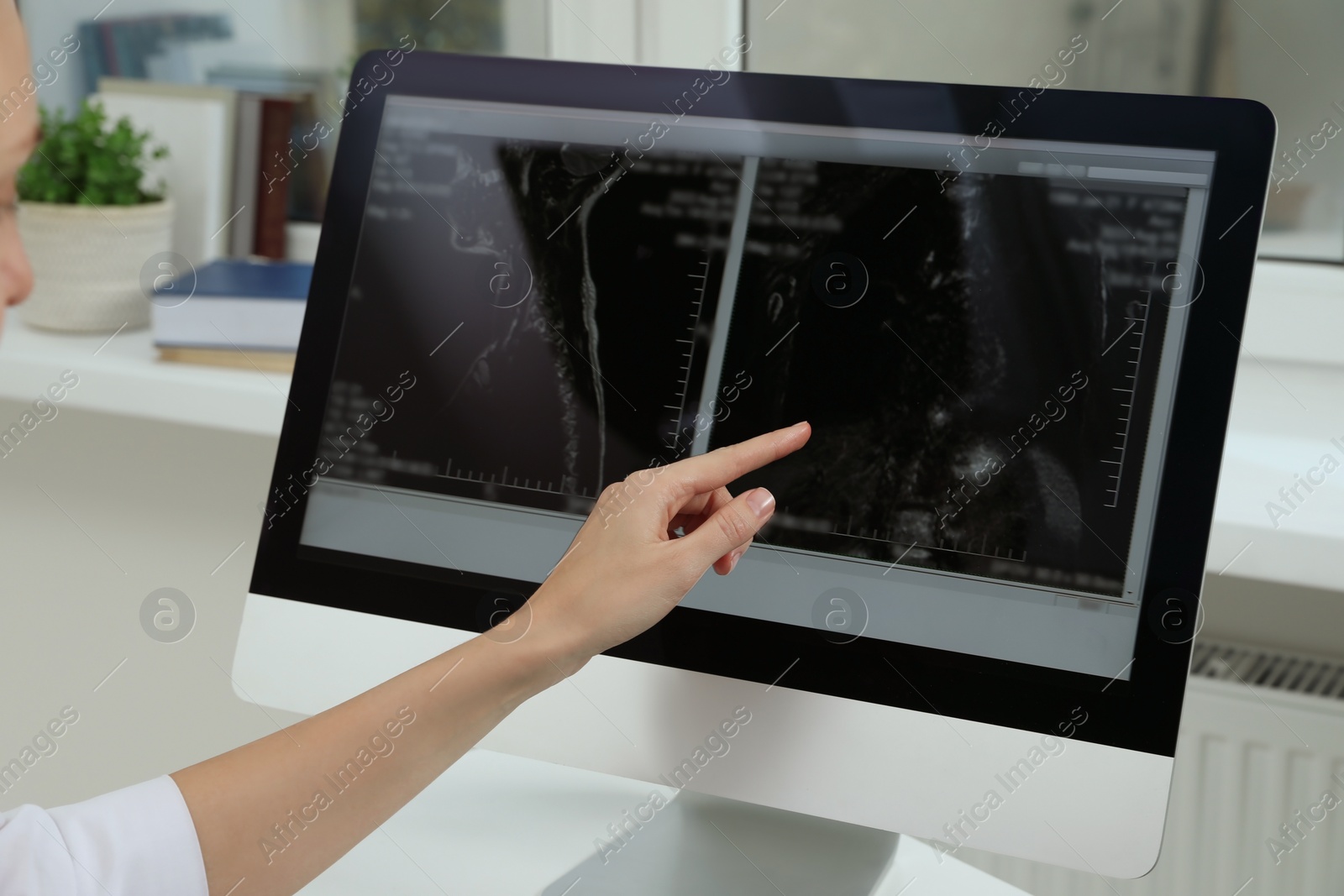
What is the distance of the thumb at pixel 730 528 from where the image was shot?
21.4 inches

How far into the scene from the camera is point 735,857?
0.69 m

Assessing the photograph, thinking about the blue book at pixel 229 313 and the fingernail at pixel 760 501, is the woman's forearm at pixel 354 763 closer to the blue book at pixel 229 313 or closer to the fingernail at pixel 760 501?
the fingernail at pixel 760 501

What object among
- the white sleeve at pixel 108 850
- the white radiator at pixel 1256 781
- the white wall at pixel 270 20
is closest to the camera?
the white sleeve at pixel 108 850

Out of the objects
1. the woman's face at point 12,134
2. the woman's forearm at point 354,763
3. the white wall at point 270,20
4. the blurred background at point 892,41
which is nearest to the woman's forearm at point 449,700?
the woman's forearm at point 354,763

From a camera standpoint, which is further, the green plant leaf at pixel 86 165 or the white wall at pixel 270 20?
the white wall at pixel 270 20

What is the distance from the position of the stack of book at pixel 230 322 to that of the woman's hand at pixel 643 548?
0.73m

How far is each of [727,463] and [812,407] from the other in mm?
73

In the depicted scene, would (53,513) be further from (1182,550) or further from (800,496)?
(1182,550)

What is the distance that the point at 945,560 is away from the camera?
57cm

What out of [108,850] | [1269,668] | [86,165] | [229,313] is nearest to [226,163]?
[86,165]

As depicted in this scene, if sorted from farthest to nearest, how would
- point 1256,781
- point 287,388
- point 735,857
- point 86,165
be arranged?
1. point 86,165
2. point 287,388
3. point 1256,781
4. point 735,857

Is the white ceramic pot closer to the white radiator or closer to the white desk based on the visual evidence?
the white desk

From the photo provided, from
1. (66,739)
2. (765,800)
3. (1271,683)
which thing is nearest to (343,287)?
(765,800)

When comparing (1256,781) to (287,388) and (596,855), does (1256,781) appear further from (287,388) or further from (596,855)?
(287,388)
